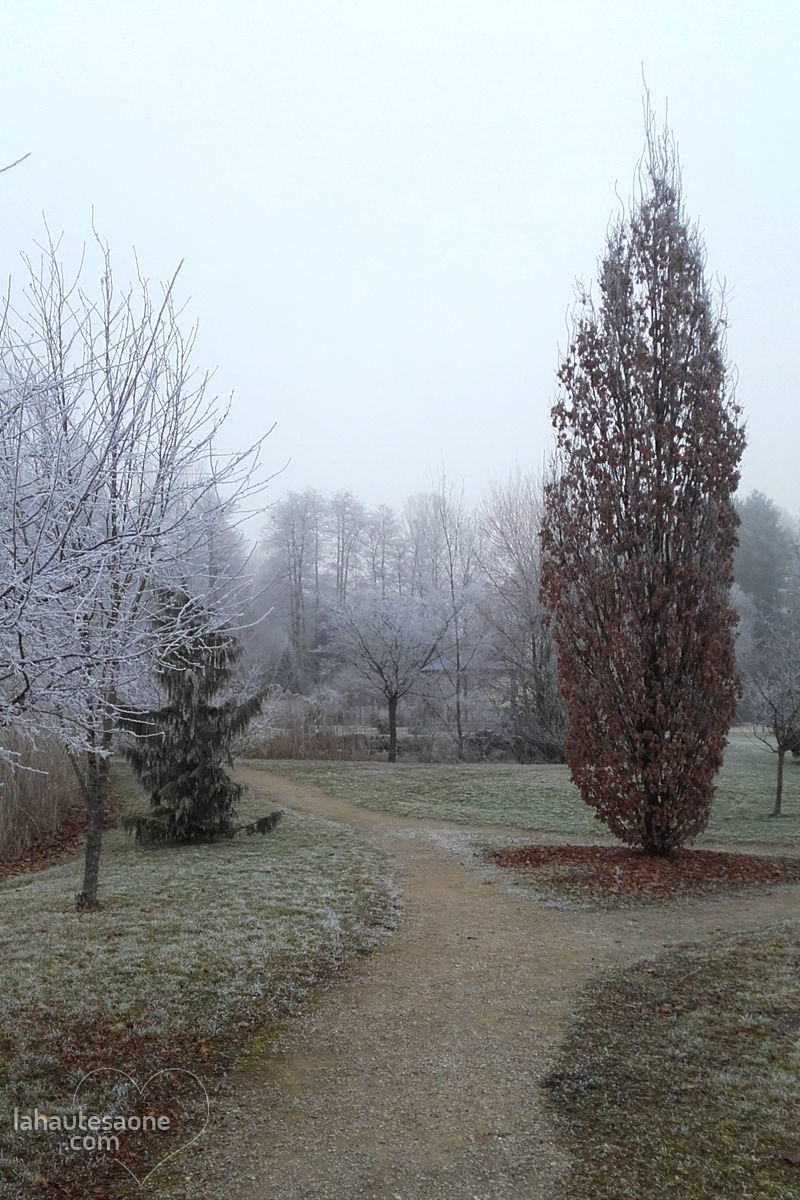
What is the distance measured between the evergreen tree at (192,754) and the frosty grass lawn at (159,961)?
1216 mm

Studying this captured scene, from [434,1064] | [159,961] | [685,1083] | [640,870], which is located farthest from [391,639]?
[685,1083]

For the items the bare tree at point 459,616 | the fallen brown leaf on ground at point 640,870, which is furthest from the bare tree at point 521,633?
the fallen brown leaf on ground at point 640,870

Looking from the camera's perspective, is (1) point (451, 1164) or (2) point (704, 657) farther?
(2) point (704, 657)

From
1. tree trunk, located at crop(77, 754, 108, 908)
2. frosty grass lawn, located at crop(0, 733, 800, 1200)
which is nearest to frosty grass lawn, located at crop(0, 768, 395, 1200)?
frosty grass lawn, located at crop(0, 733, 800, 1200)

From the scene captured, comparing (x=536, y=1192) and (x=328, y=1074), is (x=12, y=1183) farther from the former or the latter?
(x=536, y=1192)

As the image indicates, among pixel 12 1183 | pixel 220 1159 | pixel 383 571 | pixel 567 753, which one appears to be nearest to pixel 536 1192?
pixel 220 1159

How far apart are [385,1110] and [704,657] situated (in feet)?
20.4

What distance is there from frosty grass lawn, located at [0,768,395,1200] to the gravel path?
34cm

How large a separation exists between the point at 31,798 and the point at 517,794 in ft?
27.1

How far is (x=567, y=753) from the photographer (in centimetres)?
885

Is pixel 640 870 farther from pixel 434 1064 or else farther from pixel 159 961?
pixel 159 961

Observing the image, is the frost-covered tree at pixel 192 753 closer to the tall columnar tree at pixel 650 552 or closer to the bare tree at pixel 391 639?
the tall columnar tree at pixel 650 552

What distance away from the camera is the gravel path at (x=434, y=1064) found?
295 centimetres

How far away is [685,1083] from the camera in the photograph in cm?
361
